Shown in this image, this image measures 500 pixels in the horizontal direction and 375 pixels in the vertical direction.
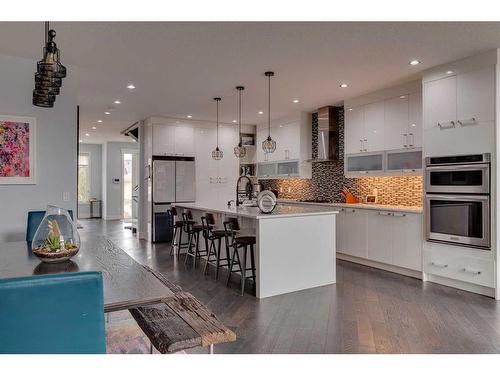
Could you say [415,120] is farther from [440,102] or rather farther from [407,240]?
[407,240]

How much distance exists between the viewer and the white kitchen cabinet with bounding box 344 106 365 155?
19.5ft

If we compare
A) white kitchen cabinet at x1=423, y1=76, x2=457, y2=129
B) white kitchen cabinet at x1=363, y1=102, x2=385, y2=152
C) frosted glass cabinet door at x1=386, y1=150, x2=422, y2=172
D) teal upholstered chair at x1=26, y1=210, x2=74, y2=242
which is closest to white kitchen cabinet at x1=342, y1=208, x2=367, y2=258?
frosted glass cabinet door at x1=386, y1=150, x2=422, y2=172

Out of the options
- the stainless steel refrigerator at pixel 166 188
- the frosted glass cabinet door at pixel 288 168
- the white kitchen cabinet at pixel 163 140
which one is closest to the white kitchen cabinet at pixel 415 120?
the frosted glass cabinet door at pixel 288 168

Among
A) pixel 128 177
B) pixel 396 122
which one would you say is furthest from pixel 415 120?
pixel 128 177

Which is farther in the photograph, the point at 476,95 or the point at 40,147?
the point at 40,147

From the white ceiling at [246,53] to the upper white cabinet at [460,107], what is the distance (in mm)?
180

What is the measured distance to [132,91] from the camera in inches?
221

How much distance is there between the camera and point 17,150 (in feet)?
13.5

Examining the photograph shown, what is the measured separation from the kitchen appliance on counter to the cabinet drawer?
0.18 m

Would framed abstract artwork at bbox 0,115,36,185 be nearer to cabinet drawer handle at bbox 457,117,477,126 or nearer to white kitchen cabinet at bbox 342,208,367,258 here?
white kitchen cabinet at bbox 342,208,367,258

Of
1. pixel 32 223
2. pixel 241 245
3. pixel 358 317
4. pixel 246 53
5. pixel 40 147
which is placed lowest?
pixel 358 317

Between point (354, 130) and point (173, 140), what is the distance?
3854mm

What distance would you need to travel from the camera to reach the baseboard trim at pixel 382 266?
483 cm

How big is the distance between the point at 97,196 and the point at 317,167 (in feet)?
30.0
